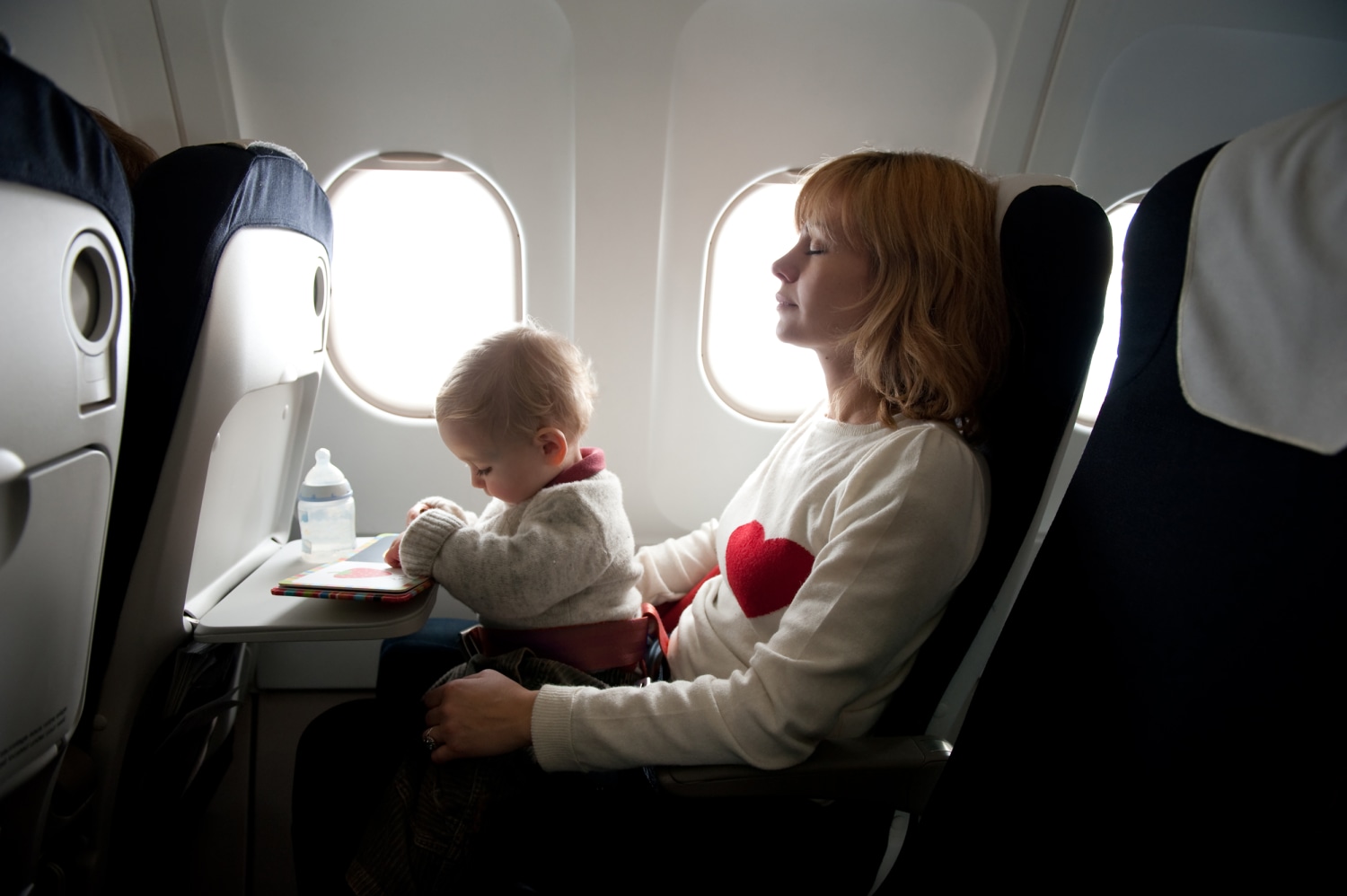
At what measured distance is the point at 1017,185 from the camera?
3.67 ft

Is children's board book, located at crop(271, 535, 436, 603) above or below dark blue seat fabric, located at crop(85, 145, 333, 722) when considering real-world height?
below

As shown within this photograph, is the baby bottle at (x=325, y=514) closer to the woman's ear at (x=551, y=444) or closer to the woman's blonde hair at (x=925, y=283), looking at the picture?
the woman's ear at (x=551, y=444)

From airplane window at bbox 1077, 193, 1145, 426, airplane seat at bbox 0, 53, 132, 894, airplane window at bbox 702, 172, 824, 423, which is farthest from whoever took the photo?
airplane window at bbox 1077, 193, 1145, 426

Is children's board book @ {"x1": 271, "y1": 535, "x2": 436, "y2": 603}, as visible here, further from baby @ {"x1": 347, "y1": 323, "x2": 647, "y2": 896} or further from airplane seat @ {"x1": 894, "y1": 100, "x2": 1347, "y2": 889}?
airplane seat @ {"x1": 894, "y1": 100, "x2": 1347, "y2": 889}

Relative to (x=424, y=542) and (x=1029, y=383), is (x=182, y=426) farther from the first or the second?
(x=1029, y=383)

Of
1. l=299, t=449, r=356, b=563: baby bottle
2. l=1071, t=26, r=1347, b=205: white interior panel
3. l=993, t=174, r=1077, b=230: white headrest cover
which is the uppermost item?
l=1071, t=26, r=1347, b=205: white interior panel

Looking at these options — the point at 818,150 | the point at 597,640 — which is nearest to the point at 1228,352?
the point at 597,640

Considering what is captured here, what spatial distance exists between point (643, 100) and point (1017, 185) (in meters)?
0.94

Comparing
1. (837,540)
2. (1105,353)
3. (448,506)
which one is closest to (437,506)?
(448,506)

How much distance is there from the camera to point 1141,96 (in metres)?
1.84

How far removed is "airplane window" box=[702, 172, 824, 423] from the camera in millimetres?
1940

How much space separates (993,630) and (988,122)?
134 centimetres

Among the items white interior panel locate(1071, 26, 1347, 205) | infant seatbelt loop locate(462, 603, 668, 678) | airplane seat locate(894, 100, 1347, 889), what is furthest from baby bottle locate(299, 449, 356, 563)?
white interior panel locate(1071, 26, 1347, 205)

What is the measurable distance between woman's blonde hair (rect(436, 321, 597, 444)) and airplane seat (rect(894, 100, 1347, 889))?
2.90 ft
